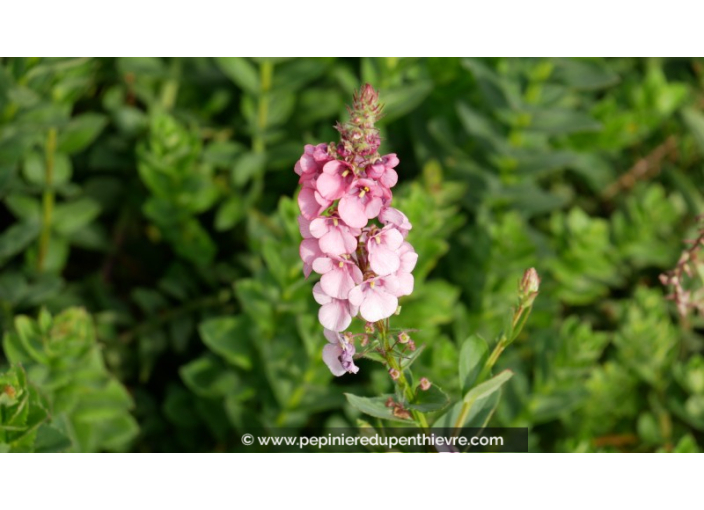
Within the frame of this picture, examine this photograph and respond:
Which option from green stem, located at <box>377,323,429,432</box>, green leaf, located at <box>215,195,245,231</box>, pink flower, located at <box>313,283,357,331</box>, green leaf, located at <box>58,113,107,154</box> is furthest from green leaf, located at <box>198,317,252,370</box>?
pink flower, located at <box>313,283,357,331</box>

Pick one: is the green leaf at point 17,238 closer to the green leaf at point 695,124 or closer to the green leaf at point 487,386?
the green leaf at point 487,386

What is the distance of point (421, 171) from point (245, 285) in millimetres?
853

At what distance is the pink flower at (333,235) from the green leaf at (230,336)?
0.97 metres

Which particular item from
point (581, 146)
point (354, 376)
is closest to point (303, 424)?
point (354, 376)

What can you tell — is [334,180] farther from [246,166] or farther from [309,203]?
[246,166]

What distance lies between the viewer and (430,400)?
139 centimetres

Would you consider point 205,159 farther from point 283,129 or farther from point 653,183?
point 653,183

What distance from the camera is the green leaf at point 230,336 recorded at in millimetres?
2111

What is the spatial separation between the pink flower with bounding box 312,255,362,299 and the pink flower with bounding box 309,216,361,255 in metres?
0.02

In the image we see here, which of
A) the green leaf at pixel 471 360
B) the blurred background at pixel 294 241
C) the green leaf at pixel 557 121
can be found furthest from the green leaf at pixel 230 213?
the green leaf at pixel 471 360

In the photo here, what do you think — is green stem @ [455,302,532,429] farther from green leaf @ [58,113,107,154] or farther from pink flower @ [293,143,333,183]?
green leaf @ [58,113,107,154]

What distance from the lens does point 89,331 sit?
1978 millimetres

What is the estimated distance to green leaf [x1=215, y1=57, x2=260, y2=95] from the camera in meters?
2.37

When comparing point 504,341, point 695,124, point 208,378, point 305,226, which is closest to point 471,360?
point 504,341
